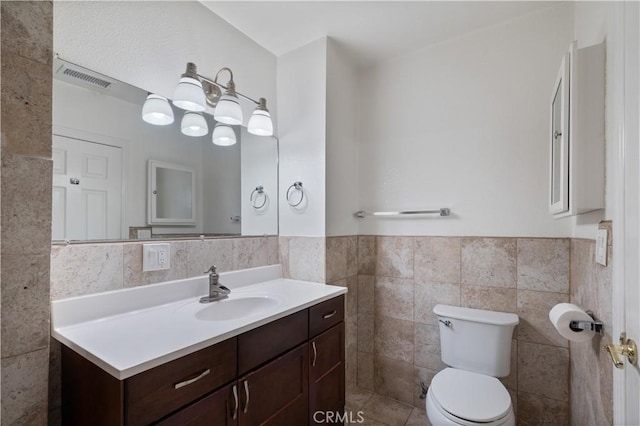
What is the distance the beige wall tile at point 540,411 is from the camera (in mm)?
1590

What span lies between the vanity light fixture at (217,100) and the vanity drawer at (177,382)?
3.68 feet

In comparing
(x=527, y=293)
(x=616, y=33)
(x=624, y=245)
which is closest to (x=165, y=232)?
(x=624, y=245)

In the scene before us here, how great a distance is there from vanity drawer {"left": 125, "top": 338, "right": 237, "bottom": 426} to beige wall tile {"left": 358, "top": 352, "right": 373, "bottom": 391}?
1327 millimetres

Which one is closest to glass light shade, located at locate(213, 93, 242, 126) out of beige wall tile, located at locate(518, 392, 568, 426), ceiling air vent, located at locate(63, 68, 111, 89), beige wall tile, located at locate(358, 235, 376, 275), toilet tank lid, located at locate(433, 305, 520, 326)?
ceiling air vent, located at locate(63, 68, 111, 89)

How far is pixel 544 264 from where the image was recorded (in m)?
1.63

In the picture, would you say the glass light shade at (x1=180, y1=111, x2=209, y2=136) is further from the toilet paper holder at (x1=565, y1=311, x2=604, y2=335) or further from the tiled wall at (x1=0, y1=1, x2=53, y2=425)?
the toilet paper holder at (x1=565, y1=311, x2=604, y2=335)

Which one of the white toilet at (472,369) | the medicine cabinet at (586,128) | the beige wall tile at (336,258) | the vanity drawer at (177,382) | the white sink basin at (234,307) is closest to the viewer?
the vanity drawer at (177,382)

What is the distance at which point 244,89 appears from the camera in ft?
6.15

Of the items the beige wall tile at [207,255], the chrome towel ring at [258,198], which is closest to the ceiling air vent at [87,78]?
the beige wall tile at [207,255]

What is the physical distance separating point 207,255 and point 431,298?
1.41m

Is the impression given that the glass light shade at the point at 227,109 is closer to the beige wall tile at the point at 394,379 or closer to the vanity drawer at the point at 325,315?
the vanity drawer at the point at 325,315

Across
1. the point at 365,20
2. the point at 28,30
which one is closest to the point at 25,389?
the point at 28,30

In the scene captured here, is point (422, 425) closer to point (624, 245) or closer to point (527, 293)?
point (527, 293)

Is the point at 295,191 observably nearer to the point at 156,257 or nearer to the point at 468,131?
the point at 156,257
